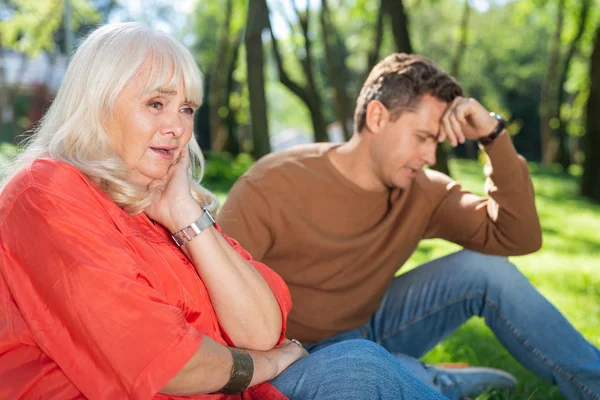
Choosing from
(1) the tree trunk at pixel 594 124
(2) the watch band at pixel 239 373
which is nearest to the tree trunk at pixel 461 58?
(1) the tree trunk at pixel 594 124

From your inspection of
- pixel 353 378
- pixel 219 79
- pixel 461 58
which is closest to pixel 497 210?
pixel 353 378

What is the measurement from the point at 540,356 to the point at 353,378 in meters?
1.62

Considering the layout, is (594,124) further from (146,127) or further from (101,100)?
(101,100)

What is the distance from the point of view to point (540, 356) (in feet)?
10.7

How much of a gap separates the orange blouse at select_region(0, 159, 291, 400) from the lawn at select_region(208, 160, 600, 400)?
88.2 inches

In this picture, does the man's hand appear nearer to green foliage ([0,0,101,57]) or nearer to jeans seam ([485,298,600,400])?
jeans seam ([485,298,600,400])

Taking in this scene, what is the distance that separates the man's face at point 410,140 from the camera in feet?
11.6

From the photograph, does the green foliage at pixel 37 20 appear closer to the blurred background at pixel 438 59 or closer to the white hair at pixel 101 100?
the blurred background at pixel 438 59

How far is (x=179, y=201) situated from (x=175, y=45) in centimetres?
48

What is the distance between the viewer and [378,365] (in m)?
2.01

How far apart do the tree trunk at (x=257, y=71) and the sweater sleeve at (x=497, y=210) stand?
12.9 ft

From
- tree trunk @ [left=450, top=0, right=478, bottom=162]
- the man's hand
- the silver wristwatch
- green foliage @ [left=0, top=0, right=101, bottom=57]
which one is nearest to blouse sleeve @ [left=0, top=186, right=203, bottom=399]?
the silver wristwatch

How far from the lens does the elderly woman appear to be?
69.9 inches

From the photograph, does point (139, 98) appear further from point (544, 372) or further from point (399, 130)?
point (544, 372)
